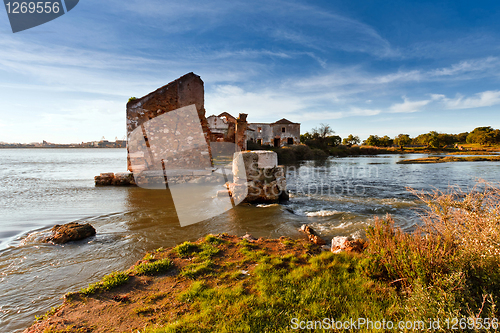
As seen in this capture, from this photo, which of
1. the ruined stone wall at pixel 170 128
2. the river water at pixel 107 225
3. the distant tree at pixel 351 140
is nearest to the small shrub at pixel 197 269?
the river water at pixel 107 225

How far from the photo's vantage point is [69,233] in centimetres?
478

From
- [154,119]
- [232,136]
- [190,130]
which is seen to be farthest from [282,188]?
[232,136]

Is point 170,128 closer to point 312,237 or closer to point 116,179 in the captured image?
point 116,179

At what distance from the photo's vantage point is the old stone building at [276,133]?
48719 mm

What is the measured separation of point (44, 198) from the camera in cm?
867

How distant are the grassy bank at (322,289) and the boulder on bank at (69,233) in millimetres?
2347

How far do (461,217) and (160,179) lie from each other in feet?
39.2

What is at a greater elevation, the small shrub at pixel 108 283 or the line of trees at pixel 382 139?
the line of trees at pixel 382 139

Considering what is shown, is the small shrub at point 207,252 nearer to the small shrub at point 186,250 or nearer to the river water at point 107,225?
the small shrub at point 186,250

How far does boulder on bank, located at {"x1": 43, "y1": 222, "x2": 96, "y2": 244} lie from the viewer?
4.71 meters

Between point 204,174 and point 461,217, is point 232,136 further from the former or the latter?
point 461,217

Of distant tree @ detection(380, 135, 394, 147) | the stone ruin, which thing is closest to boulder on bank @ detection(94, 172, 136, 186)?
the stone ruin

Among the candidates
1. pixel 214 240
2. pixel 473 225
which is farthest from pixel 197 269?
pixel 473 225

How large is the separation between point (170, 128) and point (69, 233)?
9207mm
